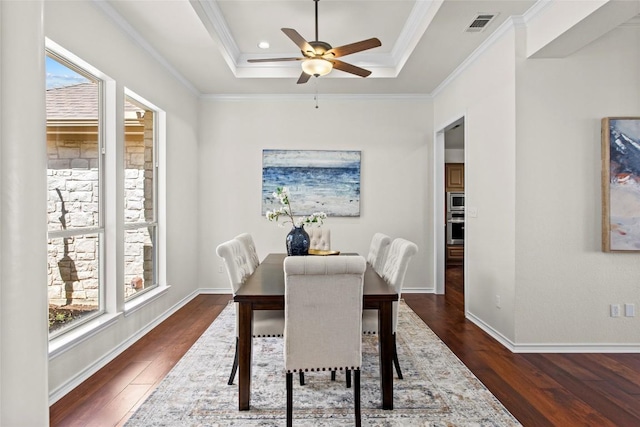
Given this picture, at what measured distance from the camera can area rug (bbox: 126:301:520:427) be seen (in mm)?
2080

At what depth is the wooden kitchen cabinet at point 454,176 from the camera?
7.45m

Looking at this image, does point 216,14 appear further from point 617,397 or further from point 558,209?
point 617,397

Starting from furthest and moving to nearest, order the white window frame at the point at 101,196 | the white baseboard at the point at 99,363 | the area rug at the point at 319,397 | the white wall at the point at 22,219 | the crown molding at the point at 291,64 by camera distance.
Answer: the crown molding at the point at 291,64 < the white window frame at the point at 101,196 < the white baseboard at the point at 99,363 < the area rug at the point at 319,397 < the white wall at the point at 22,219

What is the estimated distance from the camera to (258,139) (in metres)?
5.14

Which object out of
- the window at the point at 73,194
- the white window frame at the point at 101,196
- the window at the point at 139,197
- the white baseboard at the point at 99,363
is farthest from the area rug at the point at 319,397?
the window at the point at 139,197

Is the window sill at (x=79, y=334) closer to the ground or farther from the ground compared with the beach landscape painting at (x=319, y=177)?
closer to the ground

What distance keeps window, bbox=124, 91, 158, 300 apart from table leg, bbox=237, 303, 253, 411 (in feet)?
5.98

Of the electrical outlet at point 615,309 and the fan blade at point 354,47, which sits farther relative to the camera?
the electrical outlet at point 615,309

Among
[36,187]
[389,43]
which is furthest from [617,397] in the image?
[389,43]

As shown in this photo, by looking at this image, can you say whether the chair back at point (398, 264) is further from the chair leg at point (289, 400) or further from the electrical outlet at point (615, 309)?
the electrical outlet at point (615, 309)

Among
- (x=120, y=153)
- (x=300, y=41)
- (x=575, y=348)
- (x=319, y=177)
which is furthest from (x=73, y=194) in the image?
(x=575, y=348)

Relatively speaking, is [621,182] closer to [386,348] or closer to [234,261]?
[386,348]

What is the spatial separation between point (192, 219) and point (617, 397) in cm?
452

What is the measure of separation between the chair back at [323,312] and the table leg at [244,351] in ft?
1.01
